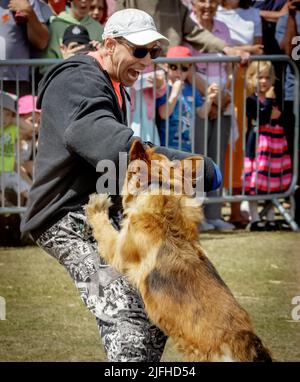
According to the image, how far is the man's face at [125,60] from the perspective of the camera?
4.10 m

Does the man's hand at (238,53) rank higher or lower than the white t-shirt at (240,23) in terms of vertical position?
lower

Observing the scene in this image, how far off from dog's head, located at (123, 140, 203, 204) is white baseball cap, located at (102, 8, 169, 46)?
1.71 feet

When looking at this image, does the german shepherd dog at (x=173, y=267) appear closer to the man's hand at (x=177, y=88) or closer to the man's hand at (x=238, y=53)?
the man's hand at (x=177, y=88)

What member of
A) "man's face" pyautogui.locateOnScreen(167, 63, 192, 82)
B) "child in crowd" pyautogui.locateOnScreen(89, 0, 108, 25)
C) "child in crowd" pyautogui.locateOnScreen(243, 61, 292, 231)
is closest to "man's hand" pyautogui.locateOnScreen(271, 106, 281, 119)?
"child in crowd" pyautogui.locateOnScreen(243, 61, 292, 231)

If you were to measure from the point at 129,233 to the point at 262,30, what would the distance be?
7614 millimetres

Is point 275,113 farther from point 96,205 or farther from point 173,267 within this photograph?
point 173,267

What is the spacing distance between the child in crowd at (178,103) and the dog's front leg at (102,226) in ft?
17.0

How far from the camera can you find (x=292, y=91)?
1055 cm

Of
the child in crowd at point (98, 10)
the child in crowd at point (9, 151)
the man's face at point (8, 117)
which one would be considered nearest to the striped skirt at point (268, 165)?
the child in crowd at point (98, 10)

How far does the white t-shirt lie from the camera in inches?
408

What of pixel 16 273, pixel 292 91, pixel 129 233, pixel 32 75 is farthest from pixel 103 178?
pixel 292 91

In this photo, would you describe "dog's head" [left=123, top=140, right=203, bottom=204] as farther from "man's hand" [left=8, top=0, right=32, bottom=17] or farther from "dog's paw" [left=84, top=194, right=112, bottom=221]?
"man's hand" [left=8, top=0, right=32, bottom=17]

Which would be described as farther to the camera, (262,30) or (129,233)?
(262,30)
